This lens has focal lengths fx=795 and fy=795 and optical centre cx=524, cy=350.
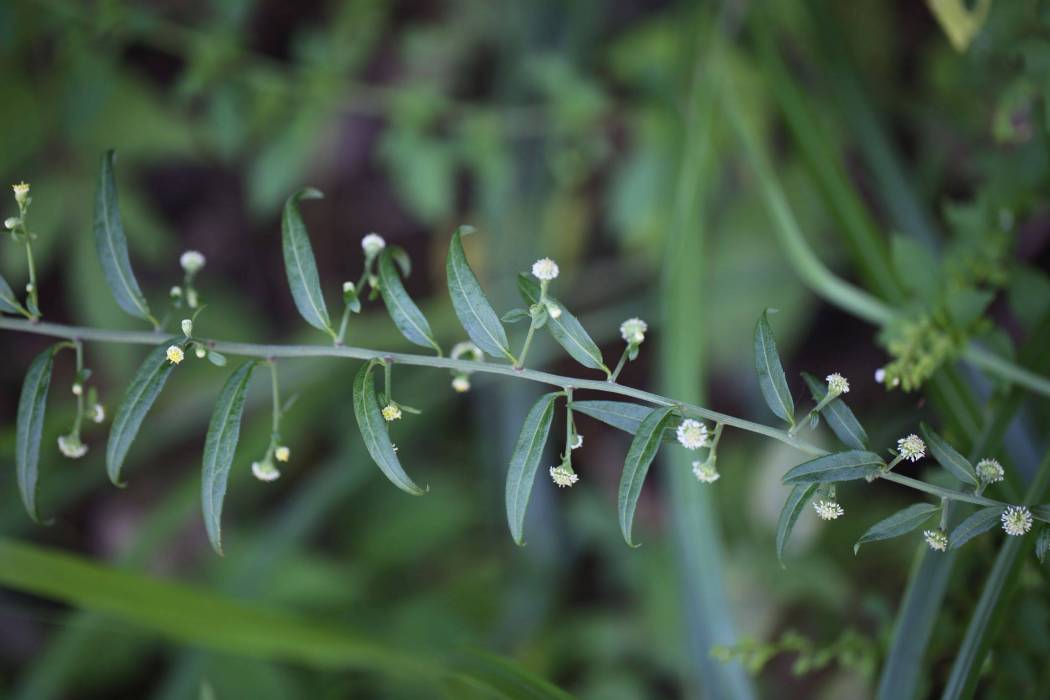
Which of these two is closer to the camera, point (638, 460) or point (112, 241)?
point (638, 460)

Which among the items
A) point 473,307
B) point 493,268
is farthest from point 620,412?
point 493,268

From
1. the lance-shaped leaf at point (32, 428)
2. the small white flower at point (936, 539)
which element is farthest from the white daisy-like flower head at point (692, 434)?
the lance-shaped leaf at point (32, 428)

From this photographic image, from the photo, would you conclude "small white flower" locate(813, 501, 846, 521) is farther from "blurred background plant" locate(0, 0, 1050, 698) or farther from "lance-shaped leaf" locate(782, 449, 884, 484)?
"blurred background plant" locate(0, 0, 1050, 698)

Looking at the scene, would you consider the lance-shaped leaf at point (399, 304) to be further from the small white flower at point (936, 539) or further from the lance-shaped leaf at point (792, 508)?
the small white flower at point (936, 539)

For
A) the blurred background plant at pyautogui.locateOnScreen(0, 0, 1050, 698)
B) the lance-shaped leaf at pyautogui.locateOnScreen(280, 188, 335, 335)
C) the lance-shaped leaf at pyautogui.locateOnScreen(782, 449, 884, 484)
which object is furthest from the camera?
the blurred background plant at pyautogui.locateOnScreen(0, 0, 1050, 698)

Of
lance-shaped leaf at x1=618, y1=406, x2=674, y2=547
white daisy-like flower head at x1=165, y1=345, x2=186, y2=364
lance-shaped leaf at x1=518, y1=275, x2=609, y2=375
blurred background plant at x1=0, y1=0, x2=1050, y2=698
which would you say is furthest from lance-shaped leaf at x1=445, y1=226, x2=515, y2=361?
blurred background plant at x1=0, y1=0, x2=1050, y2=698

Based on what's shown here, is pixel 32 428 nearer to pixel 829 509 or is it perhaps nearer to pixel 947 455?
pixel 829 509
